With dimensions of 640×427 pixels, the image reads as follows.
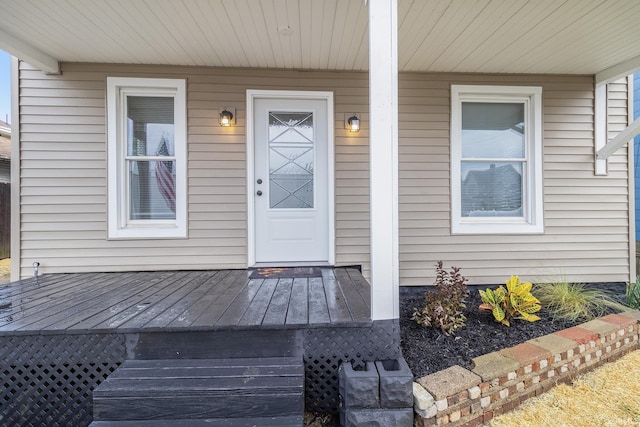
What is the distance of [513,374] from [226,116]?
325cm

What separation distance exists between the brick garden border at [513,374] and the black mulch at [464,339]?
0.46 feet

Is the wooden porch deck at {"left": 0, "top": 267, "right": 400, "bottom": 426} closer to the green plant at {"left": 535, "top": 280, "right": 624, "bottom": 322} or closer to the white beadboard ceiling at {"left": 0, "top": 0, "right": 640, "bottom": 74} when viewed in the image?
the green plant at {"left": 535, "top": 280, "right": 624, "bottom": 322}

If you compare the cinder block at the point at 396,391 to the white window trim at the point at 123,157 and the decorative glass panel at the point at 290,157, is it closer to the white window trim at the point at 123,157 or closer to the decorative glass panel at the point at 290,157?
the decorative glass panel at the point at 290,157

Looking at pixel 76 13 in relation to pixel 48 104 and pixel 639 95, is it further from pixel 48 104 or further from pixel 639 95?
pixel 639 95

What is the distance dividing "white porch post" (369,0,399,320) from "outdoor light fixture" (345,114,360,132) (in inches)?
58.8

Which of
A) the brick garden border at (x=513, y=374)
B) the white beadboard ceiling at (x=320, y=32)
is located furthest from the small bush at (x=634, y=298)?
the white beadboard ceiling at (x=320, y=32)

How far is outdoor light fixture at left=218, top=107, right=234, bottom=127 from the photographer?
10.4 feet

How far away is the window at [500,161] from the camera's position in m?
3.44

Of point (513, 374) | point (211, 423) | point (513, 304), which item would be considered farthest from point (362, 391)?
point (513, 304)

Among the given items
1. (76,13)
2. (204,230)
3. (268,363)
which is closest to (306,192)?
(204,230)

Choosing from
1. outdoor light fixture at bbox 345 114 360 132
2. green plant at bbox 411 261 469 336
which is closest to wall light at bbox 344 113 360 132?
outdoor light fixture at bbox 345 114 360 132

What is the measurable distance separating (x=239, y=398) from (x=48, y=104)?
11.9 ft

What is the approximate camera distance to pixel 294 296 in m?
2.29

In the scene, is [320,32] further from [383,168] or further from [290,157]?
[383,168]
